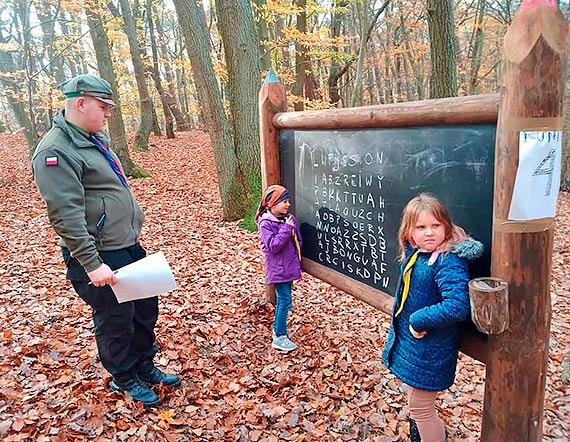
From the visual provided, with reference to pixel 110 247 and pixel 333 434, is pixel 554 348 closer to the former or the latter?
pixel 333 434

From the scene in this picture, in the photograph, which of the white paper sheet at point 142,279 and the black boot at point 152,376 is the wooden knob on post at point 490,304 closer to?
the white paper sheet at point 142,279

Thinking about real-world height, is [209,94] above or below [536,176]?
above

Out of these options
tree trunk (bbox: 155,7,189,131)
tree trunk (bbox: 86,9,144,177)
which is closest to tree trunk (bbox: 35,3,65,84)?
tree trunk (bbox: 86,9,144,177)

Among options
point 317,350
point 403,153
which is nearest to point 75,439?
point 317,350

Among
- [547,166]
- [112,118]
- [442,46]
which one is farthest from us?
[112,118]

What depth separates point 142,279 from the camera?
2838mm

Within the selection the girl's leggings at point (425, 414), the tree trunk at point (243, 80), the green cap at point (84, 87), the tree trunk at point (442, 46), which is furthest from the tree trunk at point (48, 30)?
the girl's leggings at point (425, 414)

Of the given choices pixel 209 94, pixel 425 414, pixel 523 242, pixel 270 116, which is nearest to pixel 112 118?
pixel 209 94

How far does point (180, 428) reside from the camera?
300cm

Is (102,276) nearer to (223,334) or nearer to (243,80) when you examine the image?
(223,334)

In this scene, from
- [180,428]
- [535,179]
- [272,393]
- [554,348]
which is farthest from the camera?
[554,348]

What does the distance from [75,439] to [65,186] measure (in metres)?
1.64

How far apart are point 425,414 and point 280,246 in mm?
1732

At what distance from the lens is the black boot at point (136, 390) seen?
3131 mm
